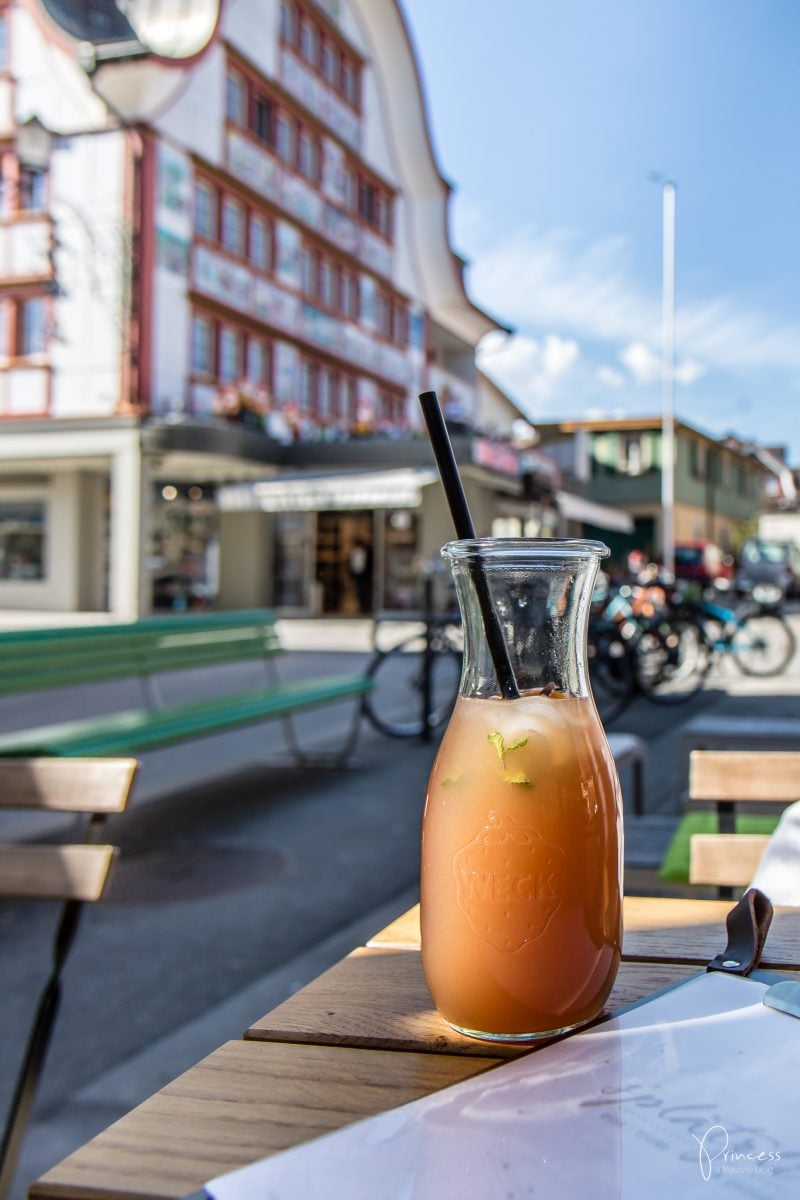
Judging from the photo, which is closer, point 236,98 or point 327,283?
point 236,98

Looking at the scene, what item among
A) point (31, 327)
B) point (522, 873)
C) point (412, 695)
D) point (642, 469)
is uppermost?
point (31, 327)

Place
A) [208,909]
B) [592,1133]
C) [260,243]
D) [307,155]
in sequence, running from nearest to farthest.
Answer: [592,1133], [208,909], [260,243], [307,155]

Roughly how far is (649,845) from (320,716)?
5.38m

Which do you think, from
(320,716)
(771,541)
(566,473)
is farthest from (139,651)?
(771,541)

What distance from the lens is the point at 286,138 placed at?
21.8m

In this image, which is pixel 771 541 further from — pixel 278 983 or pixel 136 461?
pixel 278 983

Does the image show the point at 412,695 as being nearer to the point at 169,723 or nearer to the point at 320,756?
the point at 320,756

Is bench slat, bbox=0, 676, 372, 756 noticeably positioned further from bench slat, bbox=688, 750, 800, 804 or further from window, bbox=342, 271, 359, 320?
window, bbox=342, 271, 359, 320

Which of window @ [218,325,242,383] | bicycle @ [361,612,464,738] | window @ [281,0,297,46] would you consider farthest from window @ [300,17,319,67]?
bicycle @ [361,612,464,738]

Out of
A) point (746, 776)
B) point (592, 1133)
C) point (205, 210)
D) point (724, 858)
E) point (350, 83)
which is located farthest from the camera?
point (350, 83)

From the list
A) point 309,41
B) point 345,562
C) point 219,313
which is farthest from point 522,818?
point 309,41

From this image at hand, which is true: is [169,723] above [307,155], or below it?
below

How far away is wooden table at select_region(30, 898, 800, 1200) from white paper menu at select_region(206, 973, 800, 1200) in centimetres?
4

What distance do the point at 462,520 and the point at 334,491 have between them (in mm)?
16867
